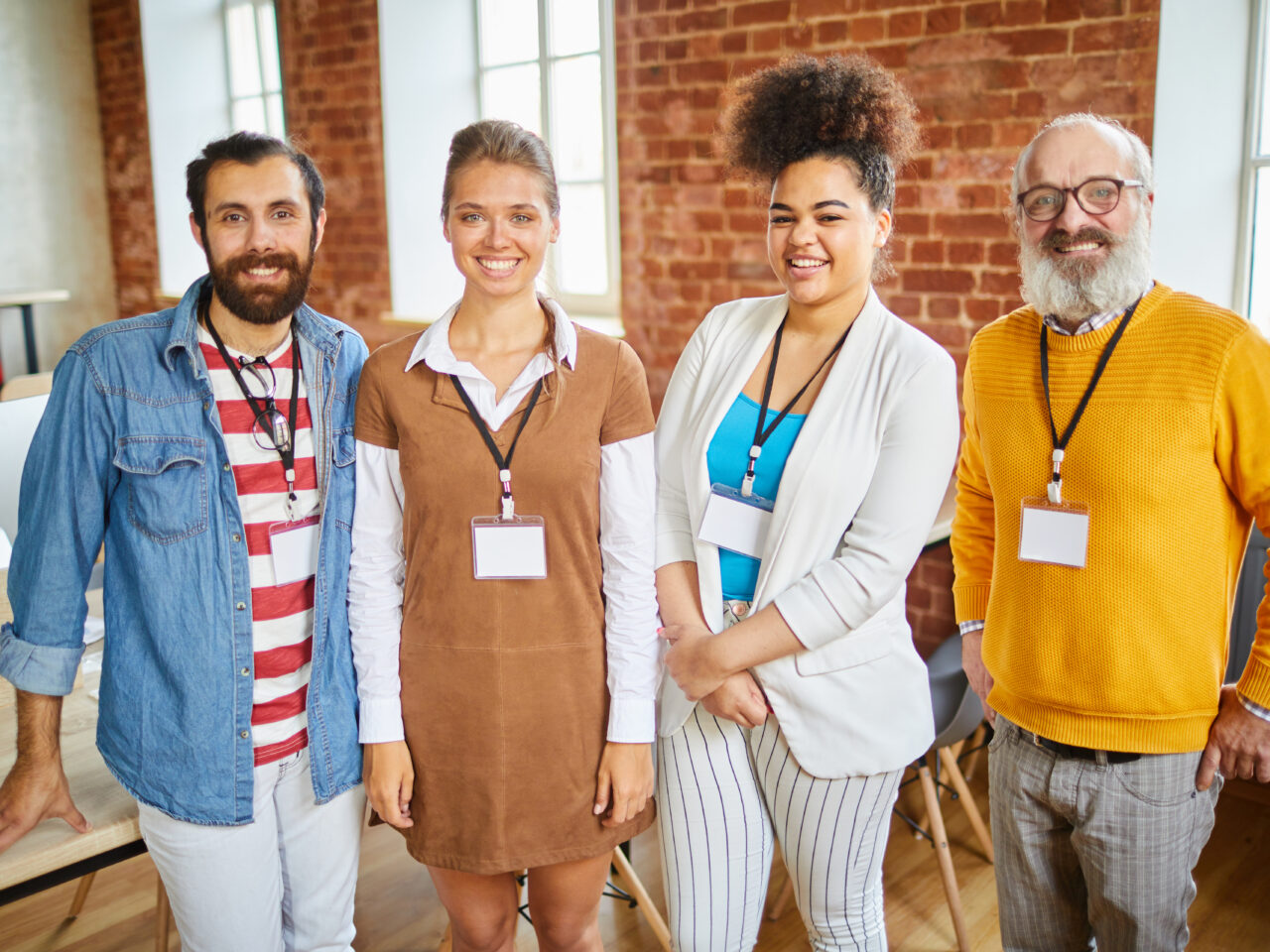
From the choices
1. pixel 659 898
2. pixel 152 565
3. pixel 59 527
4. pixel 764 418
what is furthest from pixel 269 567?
pixel 659 898

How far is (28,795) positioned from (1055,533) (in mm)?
1514

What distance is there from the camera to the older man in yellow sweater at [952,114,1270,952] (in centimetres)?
154

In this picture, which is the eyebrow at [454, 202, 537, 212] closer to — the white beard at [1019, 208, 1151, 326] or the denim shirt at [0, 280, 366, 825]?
the denim shirt at [0, 280, 366, 825]

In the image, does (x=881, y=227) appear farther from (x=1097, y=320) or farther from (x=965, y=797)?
(x=965, y=797)

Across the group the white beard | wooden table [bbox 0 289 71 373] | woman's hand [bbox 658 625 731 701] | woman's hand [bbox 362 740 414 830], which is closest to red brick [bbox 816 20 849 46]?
the white beard

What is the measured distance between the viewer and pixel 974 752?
3508mm

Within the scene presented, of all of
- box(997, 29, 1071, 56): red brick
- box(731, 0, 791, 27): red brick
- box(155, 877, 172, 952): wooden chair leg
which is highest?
box(731, 0, 791, 27): red brick

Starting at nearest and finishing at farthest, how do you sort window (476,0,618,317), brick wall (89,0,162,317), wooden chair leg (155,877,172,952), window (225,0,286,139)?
1. wooden chair leg (155,877,172,952)
2. window (476,0,618,317)
3. window (225,0,286,139)
4. brick wall (89,0,162,317)

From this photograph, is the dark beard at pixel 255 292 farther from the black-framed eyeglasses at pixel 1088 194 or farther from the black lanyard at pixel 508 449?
the black-framed eyeglasses at pixel 1088 194

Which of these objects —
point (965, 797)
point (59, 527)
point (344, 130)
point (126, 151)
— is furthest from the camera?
point (126, 151)

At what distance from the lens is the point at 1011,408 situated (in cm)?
170

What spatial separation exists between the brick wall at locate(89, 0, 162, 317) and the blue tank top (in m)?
6.20

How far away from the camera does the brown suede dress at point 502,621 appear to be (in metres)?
1.54

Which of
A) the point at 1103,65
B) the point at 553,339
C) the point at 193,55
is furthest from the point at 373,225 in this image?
the point at 553,339
